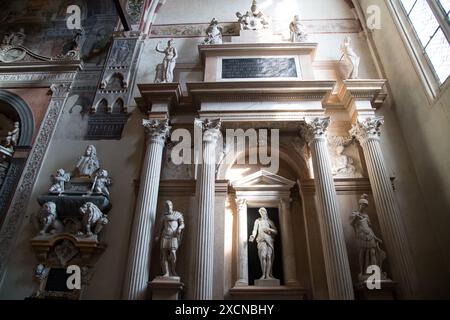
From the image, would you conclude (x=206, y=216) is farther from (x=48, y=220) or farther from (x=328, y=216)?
(x=48, y=220)

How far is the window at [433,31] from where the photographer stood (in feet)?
20.0

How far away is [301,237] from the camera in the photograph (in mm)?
6402

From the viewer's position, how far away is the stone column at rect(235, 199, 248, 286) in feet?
19.5

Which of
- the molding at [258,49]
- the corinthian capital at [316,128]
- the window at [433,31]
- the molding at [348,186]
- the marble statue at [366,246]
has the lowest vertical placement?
the marble statue at [366,246]

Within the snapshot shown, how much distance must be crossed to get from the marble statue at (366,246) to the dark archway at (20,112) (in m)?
7.32

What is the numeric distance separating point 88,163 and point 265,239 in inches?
158

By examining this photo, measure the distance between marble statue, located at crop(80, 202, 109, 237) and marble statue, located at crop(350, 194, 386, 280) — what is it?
15.5 feet

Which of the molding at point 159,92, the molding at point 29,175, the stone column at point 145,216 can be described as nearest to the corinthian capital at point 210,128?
the stone column at point 145,216

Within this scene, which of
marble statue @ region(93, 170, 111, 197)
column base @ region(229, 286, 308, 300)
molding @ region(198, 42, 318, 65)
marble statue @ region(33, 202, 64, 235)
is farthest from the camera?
molding @ region(198, 42, 318, 65)

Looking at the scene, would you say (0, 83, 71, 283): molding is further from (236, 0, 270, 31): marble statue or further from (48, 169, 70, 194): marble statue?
(236, 0, 270, 31): marble statue

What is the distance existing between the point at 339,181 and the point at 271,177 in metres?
1.40

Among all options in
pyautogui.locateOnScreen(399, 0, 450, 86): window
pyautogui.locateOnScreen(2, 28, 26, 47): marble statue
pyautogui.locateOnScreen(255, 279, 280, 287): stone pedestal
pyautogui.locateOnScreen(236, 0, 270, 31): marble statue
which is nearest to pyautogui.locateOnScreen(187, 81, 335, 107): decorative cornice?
pyautogui.locateOnScreen(399, 0, 450, 86): window

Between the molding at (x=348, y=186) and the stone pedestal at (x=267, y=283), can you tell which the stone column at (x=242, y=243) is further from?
the molding at (x=348, y=186)
